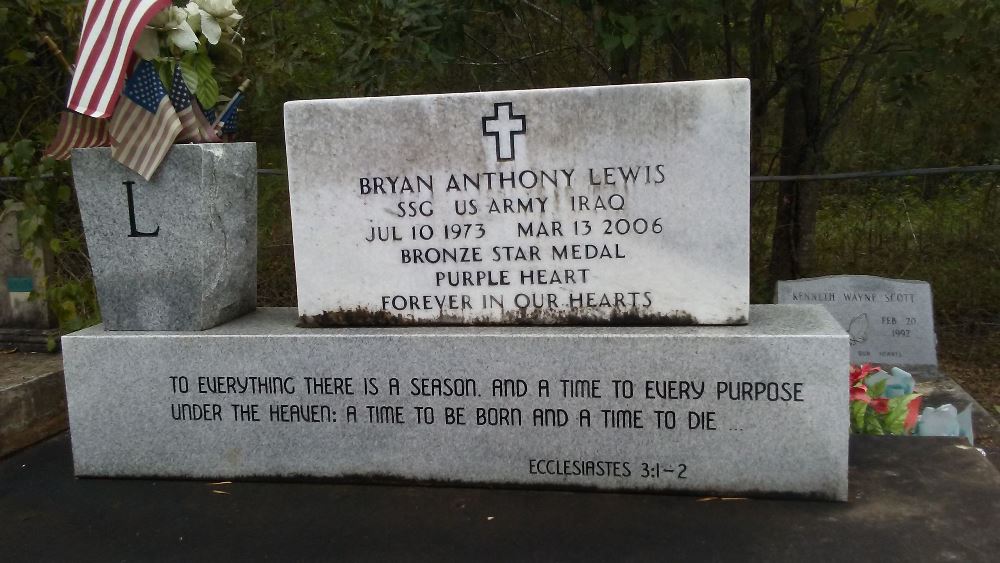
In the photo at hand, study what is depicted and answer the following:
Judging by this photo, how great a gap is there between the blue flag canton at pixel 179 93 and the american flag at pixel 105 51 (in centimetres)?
20

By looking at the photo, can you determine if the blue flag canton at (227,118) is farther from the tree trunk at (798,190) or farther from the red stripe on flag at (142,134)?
the tree trunk at (798,190)

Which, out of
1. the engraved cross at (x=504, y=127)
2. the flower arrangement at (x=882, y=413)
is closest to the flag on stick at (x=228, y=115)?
the engraved cross at (x=504, y=127)

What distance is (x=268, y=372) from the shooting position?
11.2ft

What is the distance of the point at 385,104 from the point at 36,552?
6.60 ft

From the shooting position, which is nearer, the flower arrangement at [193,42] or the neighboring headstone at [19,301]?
the flower arrangement at [193,42]

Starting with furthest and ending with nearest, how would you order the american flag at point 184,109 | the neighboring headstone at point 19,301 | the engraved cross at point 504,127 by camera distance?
the neighboring headstone at point 19,301
the american flag at point 184,109
the engraved cross at point 504,127

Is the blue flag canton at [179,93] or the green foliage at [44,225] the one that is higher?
Result: the blue flag canton at [179,93]

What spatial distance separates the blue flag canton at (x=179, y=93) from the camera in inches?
137

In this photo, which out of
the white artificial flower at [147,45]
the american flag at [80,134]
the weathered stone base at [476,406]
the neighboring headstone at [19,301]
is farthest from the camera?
the neighboring headstone at [19,301]

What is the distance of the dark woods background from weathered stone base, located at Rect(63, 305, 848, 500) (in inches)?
61.7

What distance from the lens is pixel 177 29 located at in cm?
343

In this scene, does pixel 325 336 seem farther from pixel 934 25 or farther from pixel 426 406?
pixel 934 25

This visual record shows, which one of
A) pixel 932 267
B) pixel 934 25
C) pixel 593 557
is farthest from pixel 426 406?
pixel 932 267

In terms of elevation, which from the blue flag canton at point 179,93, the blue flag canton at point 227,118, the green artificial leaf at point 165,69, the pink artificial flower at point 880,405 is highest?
the green artificial leaf at point 165,69
